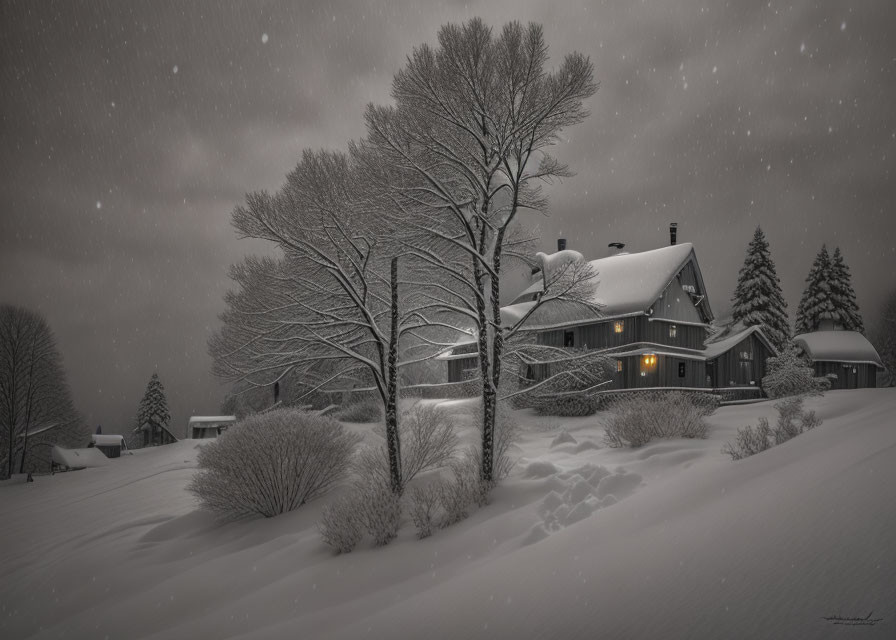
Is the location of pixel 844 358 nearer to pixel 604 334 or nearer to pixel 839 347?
pixel 839 347

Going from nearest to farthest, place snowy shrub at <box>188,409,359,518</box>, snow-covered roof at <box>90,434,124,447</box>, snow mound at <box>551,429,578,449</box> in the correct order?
snowy shrub at <box>188,409,359,518</box>, snow mound at <box>551,429,578,449</box>, snow-covered roof at <box>90,434,124,447</box>

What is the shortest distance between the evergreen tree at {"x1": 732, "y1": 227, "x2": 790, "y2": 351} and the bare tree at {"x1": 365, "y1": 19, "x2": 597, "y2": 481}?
3050 centimetres

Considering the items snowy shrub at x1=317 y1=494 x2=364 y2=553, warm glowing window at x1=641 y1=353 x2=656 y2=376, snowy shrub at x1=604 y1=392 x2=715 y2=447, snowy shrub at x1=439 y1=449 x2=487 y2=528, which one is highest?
warm glowing window at x1=641 y1=353 x2=656 y2=376

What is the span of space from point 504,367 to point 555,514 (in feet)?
16.0

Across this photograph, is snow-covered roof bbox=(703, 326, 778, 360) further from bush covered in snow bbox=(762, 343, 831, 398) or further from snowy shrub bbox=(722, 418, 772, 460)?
snowy shrub bbox=(722, 418, 772, 460)

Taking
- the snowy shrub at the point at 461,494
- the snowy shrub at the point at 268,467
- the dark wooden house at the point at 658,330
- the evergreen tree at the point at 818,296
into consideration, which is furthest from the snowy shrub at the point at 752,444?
the evergreen tree at the point at 818,296

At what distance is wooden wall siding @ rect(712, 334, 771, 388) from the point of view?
30.0 meters

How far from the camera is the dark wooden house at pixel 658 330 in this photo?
27.2 metres

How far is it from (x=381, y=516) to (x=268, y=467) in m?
4.48

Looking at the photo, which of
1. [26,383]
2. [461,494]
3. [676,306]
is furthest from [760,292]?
[26,383]

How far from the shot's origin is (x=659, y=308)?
91.1 feet

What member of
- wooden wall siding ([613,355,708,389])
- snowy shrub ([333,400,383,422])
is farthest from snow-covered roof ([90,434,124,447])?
wooden wall siding ([613,355,708,389])

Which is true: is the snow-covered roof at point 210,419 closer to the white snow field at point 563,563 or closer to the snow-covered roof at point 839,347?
the white snow field at point 563,563

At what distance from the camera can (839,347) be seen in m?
36.6
